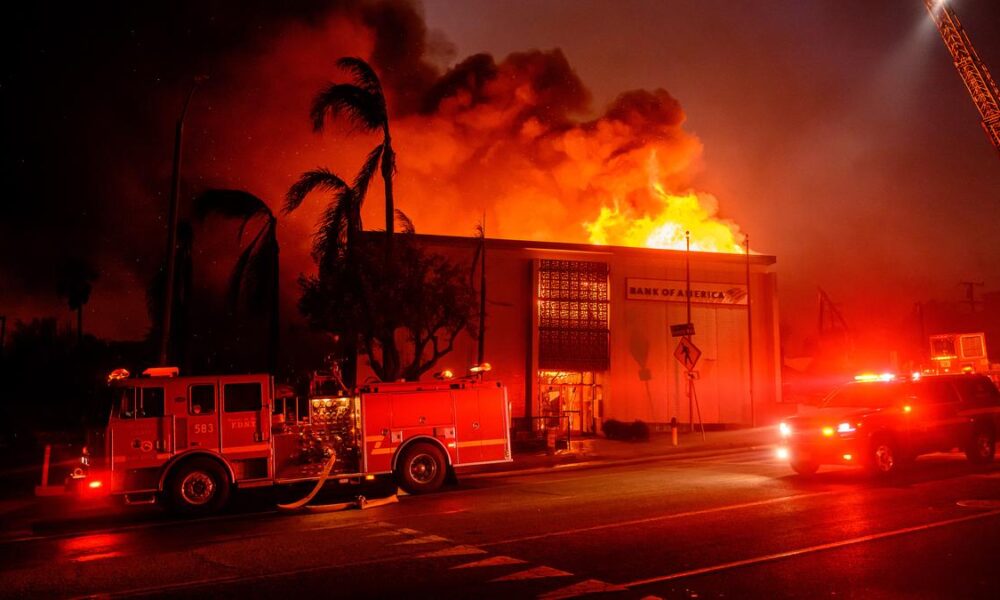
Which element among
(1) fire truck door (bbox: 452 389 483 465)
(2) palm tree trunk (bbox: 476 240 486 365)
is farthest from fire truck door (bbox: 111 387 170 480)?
(2) palm tree trunk (bbox: 476 240 486 365)

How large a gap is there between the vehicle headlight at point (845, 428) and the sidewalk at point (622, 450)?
669 centimetres

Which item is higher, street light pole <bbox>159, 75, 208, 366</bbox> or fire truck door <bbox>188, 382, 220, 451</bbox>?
street light pole <bbox>159, 75, 208, 366</bbox>

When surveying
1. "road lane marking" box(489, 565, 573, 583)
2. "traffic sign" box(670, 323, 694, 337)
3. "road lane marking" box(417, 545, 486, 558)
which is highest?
"traffic sign" box(670, 323, 694, 337)

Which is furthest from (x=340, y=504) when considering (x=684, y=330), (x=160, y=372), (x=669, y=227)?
(x=669, y=227)

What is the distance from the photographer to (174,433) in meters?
12.9

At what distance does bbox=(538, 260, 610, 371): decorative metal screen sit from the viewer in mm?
27219

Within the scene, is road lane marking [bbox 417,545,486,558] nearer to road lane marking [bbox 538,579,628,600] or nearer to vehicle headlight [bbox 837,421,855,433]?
road lane marking [bbox 538,579,628,600]

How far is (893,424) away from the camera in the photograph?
538 inches

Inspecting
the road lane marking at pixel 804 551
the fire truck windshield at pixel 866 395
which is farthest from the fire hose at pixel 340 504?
the fire truck windshield at pixel 866 395

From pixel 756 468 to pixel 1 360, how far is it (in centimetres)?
4803

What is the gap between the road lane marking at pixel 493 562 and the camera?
7938 mm

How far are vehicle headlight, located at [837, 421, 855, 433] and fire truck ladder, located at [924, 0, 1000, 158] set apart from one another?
119 ft

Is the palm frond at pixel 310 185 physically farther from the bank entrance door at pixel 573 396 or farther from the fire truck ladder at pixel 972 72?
the fire truck ladder at pixel 972 72

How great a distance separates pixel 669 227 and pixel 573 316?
33.1 feet
